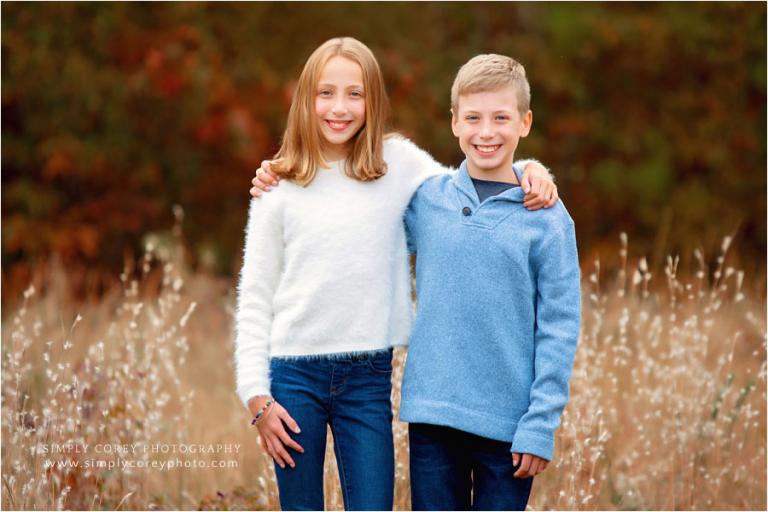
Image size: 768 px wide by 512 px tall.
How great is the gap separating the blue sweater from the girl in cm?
15

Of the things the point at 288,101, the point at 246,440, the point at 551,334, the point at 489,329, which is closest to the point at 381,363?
the point at 489,329

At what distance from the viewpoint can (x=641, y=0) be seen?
398 inches

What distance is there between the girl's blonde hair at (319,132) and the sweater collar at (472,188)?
22 cm

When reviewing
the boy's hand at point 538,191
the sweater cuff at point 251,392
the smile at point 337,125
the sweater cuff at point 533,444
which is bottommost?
the sweater cuff at point 533,444

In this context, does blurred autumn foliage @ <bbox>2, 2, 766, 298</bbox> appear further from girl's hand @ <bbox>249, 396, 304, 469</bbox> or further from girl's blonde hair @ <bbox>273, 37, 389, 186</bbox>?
girl's hand @ <bbox>249, 396, 304, 469</bbox>

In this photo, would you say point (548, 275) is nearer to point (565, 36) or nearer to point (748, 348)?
point (748, 348)

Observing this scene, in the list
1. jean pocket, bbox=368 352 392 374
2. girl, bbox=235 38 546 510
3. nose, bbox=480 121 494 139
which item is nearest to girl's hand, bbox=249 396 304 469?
girl, bbox=235 38 546 510

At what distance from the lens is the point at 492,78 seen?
2.54 meters

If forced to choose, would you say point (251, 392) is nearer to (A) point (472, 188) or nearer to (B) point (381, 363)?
(B) point (381, 363)

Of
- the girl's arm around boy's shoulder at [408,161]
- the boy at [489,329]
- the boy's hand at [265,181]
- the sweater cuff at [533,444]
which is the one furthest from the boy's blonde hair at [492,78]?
the sweater cuff at [533,444]

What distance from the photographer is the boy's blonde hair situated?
2547mm

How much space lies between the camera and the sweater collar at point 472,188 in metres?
2.55

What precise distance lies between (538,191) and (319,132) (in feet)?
2.17

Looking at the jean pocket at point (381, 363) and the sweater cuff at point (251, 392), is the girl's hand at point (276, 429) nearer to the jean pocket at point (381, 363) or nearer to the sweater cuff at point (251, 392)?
the sweater cuff at point (251, 392)
